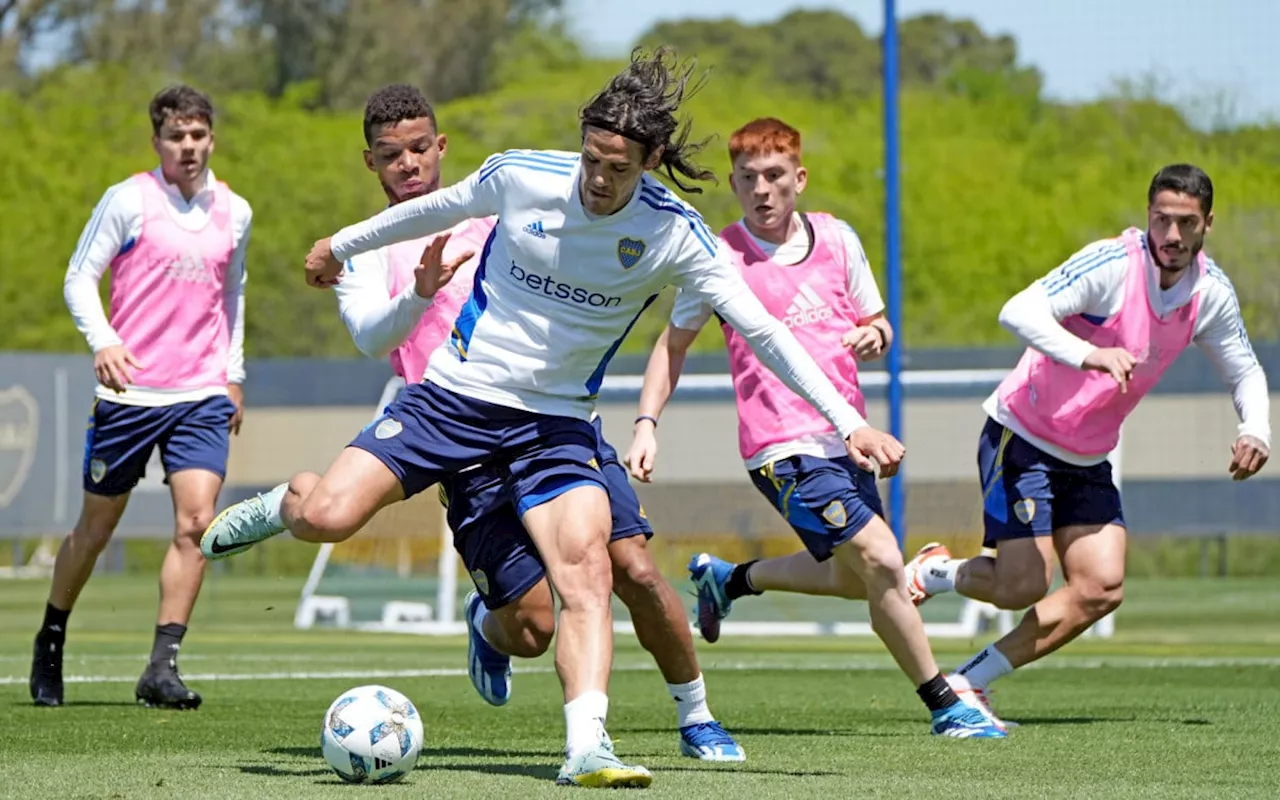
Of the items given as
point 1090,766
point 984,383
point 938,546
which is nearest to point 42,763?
point 1090,766

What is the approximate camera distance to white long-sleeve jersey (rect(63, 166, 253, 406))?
26.8ft

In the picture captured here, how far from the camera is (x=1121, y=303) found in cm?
769

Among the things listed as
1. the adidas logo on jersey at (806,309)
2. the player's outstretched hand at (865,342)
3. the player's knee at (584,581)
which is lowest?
the player's knee at (584,581)

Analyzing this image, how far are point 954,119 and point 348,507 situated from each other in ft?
130

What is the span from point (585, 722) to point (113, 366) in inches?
117

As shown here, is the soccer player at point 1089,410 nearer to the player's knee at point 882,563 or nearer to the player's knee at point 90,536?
the player's knee at point 882,563

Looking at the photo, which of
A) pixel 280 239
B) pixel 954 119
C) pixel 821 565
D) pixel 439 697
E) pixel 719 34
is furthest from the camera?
pixel 719 34

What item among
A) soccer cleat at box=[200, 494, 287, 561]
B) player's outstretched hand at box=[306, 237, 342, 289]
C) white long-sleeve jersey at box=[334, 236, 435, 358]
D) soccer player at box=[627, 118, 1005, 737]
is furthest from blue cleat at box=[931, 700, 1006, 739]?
player's outstretched hand at box=[306, 237, 342, 289]

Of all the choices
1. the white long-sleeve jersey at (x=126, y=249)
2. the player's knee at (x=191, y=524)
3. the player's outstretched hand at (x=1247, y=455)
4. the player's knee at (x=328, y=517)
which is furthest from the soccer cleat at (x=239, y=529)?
the player's outstretched hand at (x=1247, y=455)

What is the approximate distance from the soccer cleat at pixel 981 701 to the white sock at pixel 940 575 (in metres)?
0.60

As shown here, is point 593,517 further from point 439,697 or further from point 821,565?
point 439,697

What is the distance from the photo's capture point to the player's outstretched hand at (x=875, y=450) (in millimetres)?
5461

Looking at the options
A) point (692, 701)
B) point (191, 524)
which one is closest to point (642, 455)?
point (692, 701)

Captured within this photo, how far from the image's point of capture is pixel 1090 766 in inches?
241
